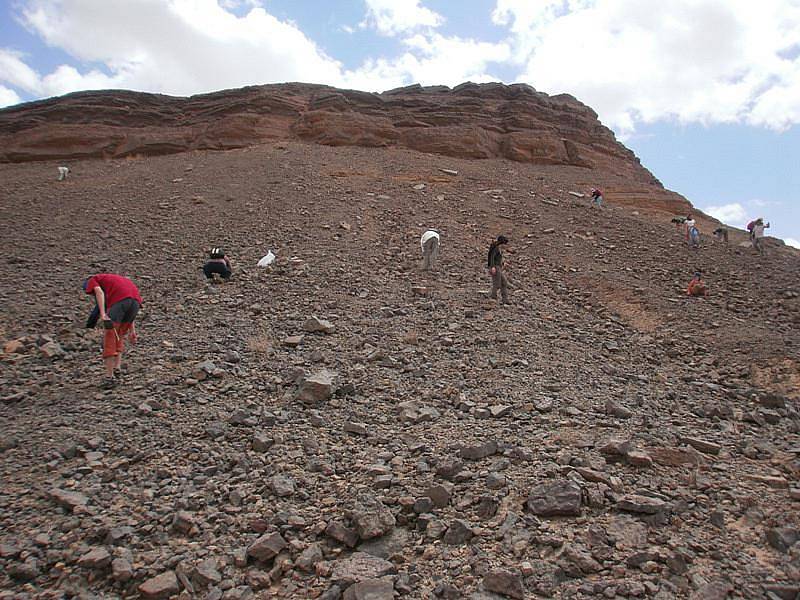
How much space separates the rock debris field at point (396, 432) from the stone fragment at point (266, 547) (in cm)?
1

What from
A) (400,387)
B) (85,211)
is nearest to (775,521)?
(400,387)

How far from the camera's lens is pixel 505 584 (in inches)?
102

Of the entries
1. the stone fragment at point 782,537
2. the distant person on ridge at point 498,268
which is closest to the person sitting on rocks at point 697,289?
the distant person on ridge at point 498,268

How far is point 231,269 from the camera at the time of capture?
984 centimetres

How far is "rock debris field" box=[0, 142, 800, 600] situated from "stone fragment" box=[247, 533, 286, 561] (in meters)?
0.01

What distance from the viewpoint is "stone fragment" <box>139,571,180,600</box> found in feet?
8.73

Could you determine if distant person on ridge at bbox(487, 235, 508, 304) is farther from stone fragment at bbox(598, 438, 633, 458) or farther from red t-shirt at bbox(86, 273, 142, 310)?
red t-shirt at bbox(86, 273, 142, 310)

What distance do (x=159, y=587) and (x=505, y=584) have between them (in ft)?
5.98

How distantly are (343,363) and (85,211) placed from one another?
1235 cm

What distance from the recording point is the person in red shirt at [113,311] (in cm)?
515

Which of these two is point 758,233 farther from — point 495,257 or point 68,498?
point 68,498

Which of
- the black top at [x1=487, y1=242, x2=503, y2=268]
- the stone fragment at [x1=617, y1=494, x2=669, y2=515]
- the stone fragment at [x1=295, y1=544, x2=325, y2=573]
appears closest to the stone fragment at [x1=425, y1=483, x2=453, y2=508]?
the stone fragment at [x1=295, y1=544, x2=325, y2=573]

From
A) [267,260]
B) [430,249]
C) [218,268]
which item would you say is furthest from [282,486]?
[430,249]

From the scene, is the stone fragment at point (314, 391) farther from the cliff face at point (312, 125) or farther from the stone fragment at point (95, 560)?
the cliff face at point (312, 125)
